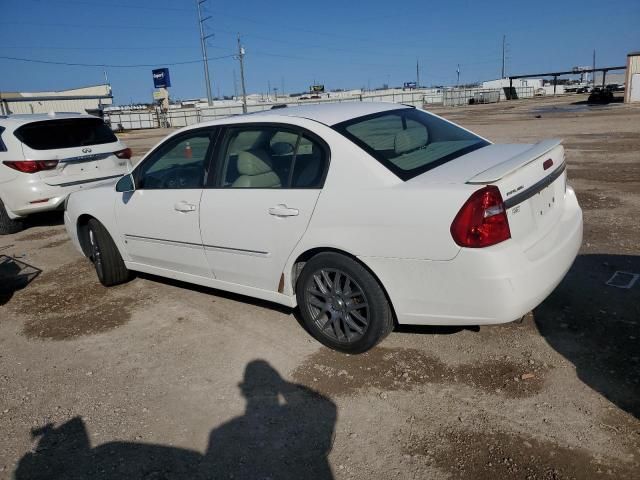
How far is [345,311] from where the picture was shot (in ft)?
11.3

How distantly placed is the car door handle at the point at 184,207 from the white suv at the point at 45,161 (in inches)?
147

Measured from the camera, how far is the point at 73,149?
7.24 metres

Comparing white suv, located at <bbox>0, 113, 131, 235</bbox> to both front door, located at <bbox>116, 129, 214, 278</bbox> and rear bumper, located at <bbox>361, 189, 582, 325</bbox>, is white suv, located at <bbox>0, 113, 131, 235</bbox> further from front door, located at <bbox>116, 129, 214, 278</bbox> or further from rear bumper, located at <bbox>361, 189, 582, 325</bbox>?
rear bumper, located at <bbox>361, 189, 582, 325</bbox>

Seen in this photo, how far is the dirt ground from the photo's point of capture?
2.55 meters

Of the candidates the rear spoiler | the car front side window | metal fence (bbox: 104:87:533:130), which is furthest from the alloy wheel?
metal fence (bbox: 104:87:533:130)

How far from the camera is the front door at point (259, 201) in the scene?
346cm

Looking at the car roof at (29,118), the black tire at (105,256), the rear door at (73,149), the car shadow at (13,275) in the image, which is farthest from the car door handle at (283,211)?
the car roof at (29,118)

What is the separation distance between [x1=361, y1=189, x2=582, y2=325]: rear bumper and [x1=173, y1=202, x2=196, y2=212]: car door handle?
5.32 ft

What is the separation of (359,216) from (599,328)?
75.9 inches

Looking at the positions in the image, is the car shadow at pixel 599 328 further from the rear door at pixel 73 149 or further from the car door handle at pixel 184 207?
the rear door at pixel 73 149

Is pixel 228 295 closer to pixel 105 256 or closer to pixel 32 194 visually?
pixel 105 256

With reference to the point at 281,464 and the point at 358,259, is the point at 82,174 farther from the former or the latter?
the point at 281,464

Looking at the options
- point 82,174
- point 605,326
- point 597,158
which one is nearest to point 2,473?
point 605,326

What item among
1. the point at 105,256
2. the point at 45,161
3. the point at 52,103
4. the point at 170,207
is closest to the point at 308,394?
the point at 170,207
